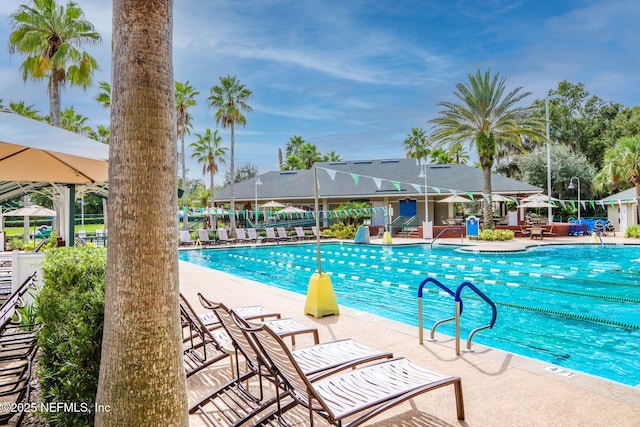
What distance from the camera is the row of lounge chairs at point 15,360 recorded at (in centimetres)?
362

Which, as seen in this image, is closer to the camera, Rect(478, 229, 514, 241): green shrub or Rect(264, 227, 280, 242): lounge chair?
Rect(478, 229, 514, 241): green shrub

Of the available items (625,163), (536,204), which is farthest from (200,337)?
(625,163)

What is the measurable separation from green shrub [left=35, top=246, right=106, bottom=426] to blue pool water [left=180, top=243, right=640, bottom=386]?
609cm

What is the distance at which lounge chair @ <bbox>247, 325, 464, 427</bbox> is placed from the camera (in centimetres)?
301

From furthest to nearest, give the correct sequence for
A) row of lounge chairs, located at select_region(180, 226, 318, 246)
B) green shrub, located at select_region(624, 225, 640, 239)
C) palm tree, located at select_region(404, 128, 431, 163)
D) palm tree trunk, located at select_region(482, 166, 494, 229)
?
1. palm tree, located at select_region(404, 128, 431, 163)
2. row of lounge chairs, located at select_region(180, 226, 318, 246)
3. palm tree trunk, located at select_region(482, 166, 494, 229)
4. green shrub, located at select_region(624, 225, 640, 239)

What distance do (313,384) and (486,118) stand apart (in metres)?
25.8

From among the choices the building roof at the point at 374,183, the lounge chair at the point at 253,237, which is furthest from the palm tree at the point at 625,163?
the lounge chair at the point at 253,237

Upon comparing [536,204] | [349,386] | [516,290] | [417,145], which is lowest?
[516,290]

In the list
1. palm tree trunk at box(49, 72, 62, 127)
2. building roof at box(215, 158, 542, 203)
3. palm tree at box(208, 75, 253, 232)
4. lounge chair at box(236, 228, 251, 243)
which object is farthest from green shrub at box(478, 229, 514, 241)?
palm tree trunk at box(49, 72, 62, 127)

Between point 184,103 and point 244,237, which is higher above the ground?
point 184,103

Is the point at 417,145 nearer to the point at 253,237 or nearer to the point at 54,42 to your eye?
the point at 253,237

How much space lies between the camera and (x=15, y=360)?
4.62 m

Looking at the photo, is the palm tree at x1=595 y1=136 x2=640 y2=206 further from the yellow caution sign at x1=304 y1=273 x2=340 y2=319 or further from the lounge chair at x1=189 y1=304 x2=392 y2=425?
the lounge chair at x1=189 y1=304 x2=392 y2=425

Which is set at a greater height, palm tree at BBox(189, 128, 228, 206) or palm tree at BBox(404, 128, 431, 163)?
palm tree at BBox(404, 128, 431, 163)
